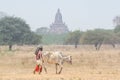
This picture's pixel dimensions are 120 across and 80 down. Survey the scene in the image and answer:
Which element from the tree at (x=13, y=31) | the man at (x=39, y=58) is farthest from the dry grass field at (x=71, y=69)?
the tree at (x=13, y=31)

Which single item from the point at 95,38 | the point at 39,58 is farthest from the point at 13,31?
the point at 39,58

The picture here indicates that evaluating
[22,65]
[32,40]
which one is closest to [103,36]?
[32,40]

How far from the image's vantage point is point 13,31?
7144cm

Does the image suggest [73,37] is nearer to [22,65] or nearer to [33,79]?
[22,65]

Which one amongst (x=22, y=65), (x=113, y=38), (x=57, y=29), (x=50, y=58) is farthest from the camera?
(x=57, y=29)

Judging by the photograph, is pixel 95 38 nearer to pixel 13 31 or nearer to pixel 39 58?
pixel 13 31

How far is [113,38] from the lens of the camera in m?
91.8

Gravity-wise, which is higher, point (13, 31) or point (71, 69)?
point (13, 31)

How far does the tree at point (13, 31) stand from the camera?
70.0 metres

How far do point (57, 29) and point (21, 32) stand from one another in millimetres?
119243

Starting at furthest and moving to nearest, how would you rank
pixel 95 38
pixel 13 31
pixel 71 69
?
pixel 95 38 → pixel 13 31 → pixel 71 69

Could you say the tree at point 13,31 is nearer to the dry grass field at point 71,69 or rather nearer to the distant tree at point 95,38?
the distant tree at point 95,38

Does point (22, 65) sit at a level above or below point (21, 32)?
below

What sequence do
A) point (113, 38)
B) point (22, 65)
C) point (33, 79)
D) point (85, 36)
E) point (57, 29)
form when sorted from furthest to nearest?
point (57, 29) < point (113, 38) < point (85, 36) < point (22, 65) < point (33, 79)
